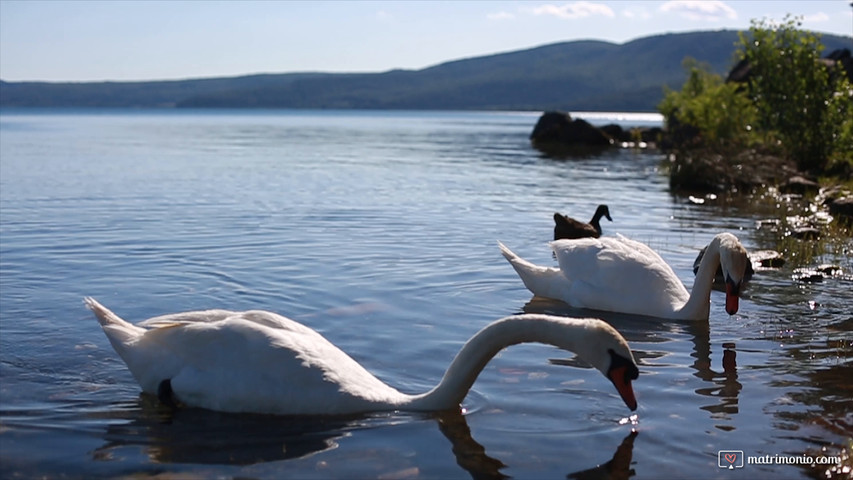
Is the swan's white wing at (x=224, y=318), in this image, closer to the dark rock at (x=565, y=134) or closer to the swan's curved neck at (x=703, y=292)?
the swan's curved neck at (x=703, y=292)

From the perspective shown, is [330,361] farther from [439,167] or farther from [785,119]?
[439,167]

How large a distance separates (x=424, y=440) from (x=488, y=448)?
1.44 ft

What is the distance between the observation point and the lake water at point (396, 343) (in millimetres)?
6324

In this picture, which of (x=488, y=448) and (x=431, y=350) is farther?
(x=431, y=350)

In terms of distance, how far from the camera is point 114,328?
24.5ft

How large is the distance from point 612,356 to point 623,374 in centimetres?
14

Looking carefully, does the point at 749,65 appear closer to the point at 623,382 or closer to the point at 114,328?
the point at 623,382

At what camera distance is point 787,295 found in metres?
11.9

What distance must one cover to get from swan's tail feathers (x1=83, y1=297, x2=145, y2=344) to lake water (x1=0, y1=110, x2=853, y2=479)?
1.55 feet

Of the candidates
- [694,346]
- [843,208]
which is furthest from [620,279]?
[843,208]

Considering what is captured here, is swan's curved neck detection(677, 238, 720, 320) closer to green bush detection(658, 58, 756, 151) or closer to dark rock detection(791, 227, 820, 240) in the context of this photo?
dark rock detection(791, 227, 820, 240)

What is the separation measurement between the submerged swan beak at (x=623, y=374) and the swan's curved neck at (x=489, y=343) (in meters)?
0.23

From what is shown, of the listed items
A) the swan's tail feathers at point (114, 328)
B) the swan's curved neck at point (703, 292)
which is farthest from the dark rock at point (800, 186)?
the swan's tail feathers at point (114, 328)

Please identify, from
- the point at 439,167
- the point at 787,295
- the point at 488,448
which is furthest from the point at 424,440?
the point at 439,167
